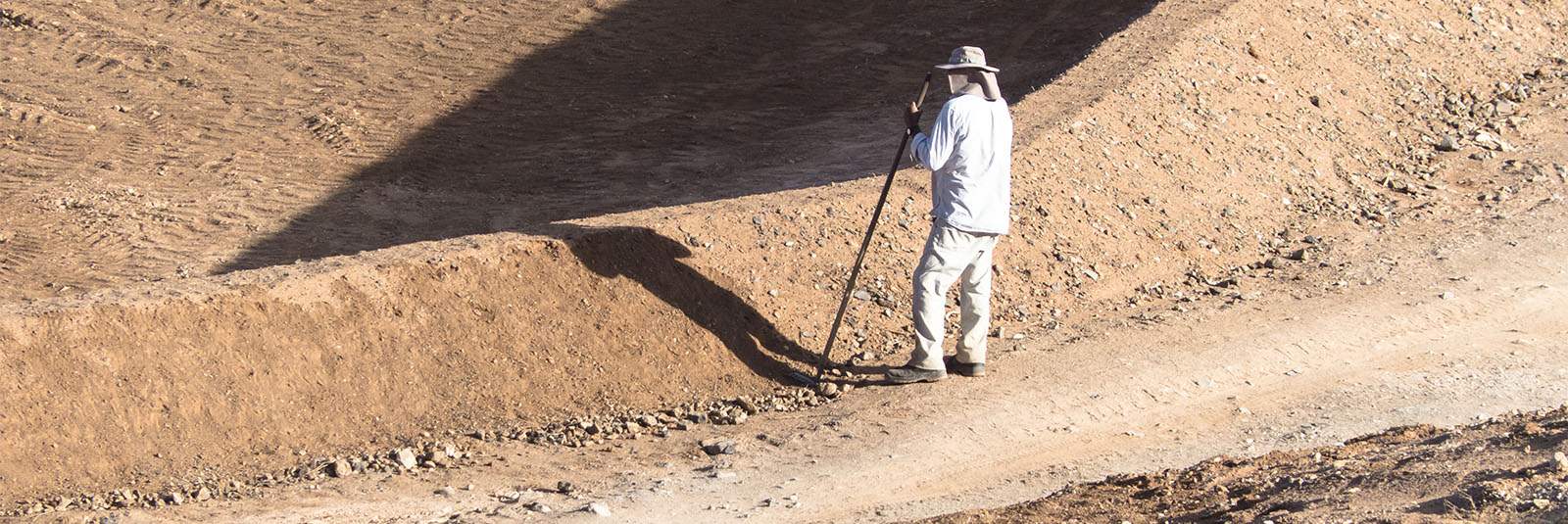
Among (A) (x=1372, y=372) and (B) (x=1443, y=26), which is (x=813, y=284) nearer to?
(A) (x=1372, y=372)

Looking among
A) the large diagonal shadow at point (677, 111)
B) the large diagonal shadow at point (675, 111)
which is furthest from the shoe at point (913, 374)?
the large diagonal shadow at point (677, 111)

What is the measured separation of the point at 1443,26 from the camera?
11.9 m

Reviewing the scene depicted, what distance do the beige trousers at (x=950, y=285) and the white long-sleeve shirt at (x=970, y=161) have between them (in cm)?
9

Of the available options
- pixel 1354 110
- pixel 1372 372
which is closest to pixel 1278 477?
pixel 1372 372

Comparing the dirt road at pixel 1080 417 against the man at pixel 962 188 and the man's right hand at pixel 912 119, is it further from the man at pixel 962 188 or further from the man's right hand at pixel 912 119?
the man's right hand at pixel 912 119

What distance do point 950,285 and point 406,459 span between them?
2.82 metres

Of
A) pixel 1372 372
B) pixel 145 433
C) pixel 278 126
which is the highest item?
pixel 278 126

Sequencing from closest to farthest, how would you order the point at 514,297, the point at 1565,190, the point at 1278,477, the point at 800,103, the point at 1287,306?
the point at 1278,477
the point at 514,297
the point at 1287,306
the point at 1565,190
the point at 800,103

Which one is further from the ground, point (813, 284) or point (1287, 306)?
point (813, 284)

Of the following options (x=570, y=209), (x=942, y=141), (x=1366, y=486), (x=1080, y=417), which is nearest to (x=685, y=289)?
(x=942, y=141)

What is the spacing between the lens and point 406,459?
636cm

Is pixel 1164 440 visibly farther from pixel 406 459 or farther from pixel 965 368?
pixel 406 459

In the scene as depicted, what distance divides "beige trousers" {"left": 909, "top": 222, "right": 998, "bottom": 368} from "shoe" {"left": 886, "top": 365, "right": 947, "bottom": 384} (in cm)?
3

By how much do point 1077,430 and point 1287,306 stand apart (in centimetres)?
222
